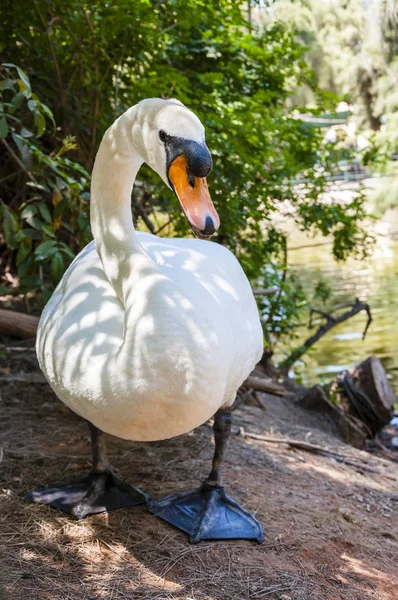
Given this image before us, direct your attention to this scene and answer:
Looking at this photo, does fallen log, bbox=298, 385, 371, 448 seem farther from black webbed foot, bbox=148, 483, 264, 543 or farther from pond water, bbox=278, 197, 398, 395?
black webbed foot, bbox=148, 483, 264, 543

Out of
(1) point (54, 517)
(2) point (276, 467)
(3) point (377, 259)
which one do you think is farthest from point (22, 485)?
(3) point (377, 259)

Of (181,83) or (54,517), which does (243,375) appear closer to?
(54,517)

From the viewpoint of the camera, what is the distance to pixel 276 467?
4.04 metres

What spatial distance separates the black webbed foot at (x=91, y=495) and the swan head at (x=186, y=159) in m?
1.50

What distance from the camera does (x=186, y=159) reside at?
231cm

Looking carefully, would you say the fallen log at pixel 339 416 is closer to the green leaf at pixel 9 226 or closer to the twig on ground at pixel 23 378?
the twig on ground at pixel 23 378

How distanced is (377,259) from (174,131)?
13.6 metres

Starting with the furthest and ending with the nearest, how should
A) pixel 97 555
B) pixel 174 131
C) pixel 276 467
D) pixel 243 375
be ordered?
pixel 276 467 < pixel 243 375 < pixel 97 555 < pixel 174 131

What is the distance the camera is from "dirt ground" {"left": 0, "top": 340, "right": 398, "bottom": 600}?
2.63 meters

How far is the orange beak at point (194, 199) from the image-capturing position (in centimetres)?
219

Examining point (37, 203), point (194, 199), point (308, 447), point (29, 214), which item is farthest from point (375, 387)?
point (194, 199)

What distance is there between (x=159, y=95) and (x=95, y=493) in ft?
9.25

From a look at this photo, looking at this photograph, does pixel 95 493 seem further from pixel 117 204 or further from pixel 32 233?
pixel 32 233

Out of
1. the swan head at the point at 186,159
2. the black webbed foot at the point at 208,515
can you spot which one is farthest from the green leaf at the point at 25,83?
the black webbed foot at the point at 208,515
